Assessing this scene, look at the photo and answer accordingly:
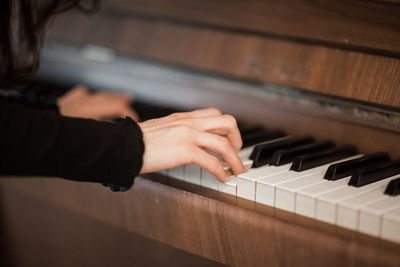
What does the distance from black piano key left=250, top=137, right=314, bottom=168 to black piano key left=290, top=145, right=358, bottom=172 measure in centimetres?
7

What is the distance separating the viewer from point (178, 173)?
1.00 metres

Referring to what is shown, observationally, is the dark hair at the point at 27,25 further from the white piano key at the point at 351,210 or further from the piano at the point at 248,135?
the white piano key at the point at 351,210

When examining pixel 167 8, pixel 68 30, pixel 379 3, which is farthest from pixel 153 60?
pixel 379 3

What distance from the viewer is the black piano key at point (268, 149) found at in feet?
3.28

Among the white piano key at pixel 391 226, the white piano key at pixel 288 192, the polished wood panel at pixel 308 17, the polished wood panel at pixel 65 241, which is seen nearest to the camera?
the white piano key at pixel 391 226

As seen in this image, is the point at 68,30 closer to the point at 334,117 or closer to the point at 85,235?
the point at 85,235

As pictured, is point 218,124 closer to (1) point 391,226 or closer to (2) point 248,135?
(2) point 248,135

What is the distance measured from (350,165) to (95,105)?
0.79 metres

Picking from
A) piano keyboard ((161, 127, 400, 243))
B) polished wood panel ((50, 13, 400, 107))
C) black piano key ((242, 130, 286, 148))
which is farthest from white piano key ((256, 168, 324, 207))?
polished wood panel ((50, 13, 400, 107))

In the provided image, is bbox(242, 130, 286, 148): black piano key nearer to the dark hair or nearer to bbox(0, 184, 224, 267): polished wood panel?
bbox(0, 184, 224, 267): polished wood panel

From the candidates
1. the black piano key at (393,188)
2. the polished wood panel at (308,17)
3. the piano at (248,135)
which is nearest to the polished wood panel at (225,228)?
the piano at (248,135)

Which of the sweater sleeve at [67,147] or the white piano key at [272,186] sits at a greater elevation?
the sweater sleeve at [67,147]

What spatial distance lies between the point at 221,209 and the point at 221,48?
0.61 m

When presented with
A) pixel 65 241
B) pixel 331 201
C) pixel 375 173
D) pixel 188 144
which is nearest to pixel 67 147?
pixel 188 144
